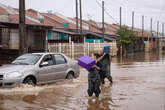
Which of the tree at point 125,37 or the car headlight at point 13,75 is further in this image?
the tree at point 125,37

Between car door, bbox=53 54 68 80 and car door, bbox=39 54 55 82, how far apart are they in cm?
21

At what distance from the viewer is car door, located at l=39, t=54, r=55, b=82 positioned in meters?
10.5

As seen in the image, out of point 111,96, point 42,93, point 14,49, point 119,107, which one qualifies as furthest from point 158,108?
point 14,49

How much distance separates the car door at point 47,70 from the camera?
10.5 metres

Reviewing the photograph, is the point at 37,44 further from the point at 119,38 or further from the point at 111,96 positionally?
the point at 119,38

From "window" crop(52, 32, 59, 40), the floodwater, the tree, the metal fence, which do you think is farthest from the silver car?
the tree

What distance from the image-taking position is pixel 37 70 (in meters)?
10.3

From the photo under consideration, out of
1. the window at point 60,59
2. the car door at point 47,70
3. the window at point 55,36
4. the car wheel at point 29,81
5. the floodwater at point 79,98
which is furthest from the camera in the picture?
the window at point 55,36

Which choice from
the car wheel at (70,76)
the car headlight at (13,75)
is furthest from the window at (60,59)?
the car headlight at (13,75)

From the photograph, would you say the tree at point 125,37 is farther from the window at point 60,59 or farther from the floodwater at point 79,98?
the floodwater at point 79,98

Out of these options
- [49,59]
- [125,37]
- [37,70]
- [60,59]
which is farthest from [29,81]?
[125,37]

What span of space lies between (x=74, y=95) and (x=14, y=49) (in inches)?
555

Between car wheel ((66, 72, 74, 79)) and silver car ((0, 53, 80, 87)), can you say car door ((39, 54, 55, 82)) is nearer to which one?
silver car ((0, 53, 80, 87))

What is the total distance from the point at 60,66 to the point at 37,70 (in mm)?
1434
